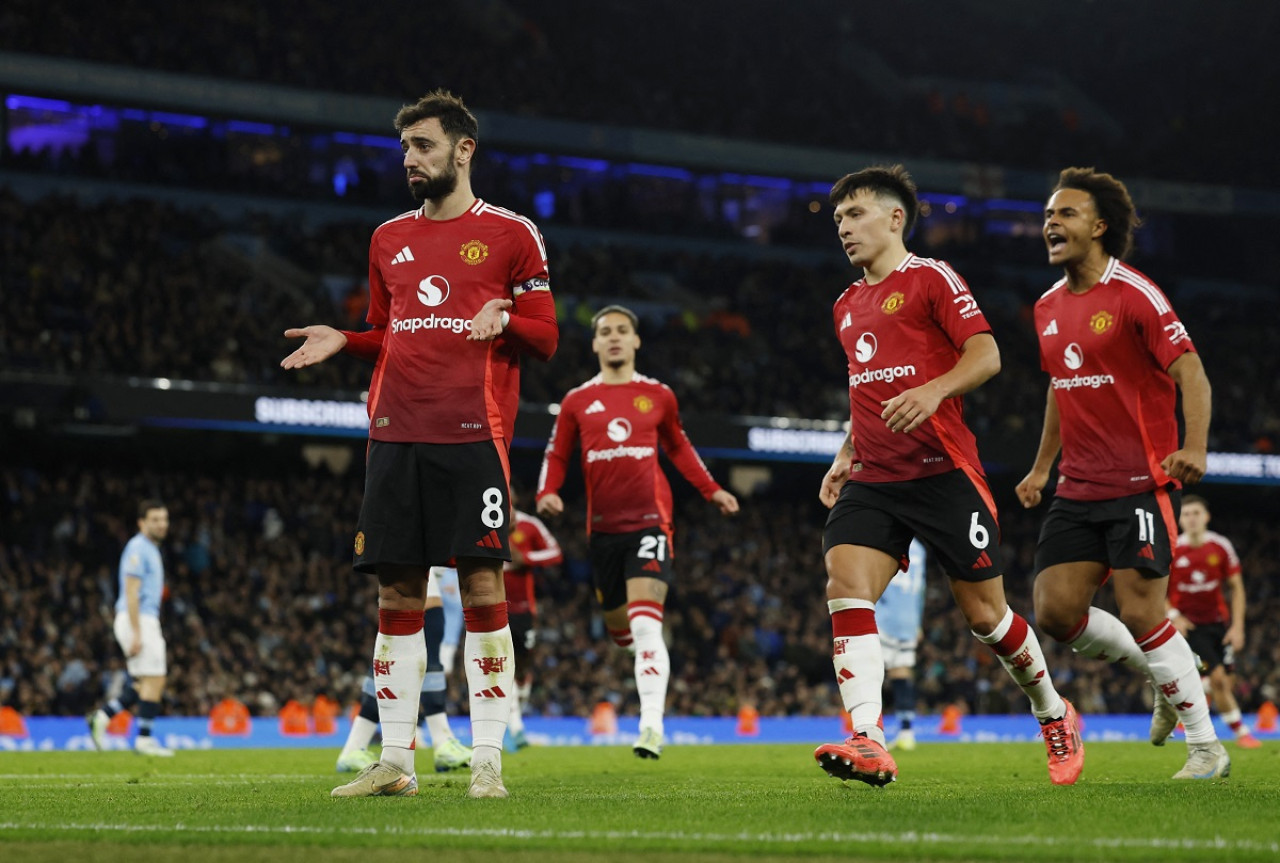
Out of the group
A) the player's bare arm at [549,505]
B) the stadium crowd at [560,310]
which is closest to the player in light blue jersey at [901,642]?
the player's bare arm at [549,505]

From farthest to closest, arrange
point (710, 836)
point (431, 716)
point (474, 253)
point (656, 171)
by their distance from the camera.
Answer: point (656, 171) → point (431, 716) → point (474, 253) → point (710, 836)

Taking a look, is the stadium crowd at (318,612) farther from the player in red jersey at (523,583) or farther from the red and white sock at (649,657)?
the red and white sock at (649,657)

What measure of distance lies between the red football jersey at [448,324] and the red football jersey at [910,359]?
5.06 ft

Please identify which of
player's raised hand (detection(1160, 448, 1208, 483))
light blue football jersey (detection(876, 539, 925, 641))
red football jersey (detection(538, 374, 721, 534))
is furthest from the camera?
light blue football jersey (detection(876, 539, 925, 641))

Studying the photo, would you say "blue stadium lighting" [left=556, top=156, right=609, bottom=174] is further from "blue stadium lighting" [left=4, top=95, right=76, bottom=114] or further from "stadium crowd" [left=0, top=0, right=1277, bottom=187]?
"blue stadium lighting" [left=4, top=95, right=76, bottom=114]

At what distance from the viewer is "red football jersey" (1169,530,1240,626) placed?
1595cm

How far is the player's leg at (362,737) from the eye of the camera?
9141mm

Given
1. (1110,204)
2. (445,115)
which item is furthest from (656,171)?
(445,115)

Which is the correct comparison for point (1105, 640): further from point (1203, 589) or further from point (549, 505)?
point (1203, 589)

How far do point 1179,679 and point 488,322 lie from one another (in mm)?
3995

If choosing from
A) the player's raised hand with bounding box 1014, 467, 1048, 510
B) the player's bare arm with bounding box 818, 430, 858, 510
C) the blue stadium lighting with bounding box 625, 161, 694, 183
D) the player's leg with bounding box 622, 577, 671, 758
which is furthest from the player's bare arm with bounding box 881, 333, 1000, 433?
the blue stadium lighting with bounding box 625, 161, 694, 183

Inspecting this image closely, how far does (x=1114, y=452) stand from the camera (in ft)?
25.2

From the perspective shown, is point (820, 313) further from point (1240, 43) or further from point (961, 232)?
point (1240, 43)

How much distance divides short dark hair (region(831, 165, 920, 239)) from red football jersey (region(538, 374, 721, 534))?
408cm
